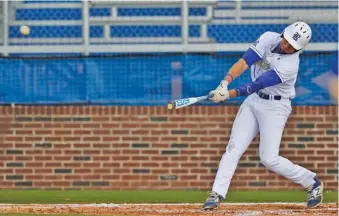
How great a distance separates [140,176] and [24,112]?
5.06ft

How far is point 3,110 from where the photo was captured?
1241 cm

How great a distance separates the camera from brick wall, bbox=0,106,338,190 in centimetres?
1228

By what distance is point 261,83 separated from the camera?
370 inches

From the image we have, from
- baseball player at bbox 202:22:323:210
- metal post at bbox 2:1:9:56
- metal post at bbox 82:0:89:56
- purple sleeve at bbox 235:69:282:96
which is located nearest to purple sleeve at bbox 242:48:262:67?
baseball player at bbox 202:22:323:210

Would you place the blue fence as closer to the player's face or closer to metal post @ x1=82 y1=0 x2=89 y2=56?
metal post @ x1=82 y1=0 x2=89 y2=56

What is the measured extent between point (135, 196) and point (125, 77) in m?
1.83

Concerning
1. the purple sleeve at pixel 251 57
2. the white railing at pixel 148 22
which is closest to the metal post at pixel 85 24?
the white railing at pixel 148 22

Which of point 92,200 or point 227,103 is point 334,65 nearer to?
point 227,103

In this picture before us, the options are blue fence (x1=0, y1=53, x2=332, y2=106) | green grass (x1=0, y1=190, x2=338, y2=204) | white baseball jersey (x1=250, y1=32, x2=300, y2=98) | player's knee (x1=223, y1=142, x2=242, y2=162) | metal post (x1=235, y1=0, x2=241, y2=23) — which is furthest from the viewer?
metal post (x1=235, y1=0, x2=241, y2=23)

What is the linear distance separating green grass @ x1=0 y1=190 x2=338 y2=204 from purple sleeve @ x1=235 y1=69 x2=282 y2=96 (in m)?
1.83

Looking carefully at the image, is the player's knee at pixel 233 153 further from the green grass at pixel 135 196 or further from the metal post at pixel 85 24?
the metal post at pixel 85 24

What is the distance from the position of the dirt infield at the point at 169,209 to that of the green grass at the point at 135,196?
75cm

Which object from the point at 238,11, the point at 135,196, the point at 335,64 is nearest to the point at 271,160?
the point at 135,196

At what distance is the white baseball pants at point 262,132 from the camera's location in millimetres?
9641
